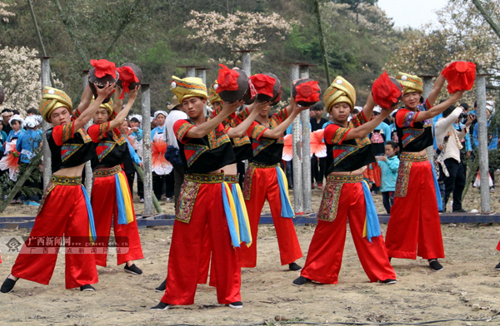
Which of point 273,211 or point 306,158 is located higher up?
point 306,158

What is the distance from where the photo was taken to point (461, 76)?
21.1 ft

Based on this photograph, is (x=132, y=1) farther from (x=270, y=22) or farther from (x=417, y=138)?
(x=270, y=22)

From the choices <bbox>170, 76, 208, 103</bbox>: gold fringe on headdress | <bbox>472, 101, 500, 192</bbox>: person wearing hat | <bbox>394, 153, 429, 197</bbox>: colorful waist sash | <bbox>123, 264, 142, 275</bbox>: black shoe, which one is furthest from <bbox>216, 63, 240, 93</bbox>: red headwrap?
<bbox>472, 101, 500, 192</bbox>: person wearing hat

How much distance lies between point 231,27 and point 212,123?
21567mm

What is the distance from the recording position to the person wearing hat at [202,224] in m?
5.48

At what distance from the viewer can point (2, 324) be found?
5215 millimetres

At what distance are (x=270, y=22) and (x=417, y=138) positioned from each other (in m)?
21.5

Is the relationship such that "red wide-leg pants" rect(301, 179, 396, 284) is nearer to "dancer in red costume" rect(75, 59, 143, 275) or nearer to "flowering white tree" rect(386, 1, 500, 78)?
"dancer in red costume" rect(75, 59, 143, 275)

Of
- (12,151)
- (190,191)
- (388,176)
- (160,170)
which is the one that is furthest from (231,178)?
(12,151)

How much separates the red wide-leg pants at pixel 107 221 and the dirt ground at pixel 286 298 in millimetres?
214

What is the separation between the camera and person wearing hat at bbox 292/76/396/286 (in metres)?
6.33

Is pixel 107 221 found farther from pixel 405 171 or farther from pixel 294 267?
pixel 405 171

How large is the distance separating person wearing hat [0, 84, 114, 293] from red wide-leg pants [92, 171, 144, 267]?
0.84 metres

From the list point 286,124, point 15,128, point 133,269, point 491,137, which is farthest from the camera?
point 15,128
